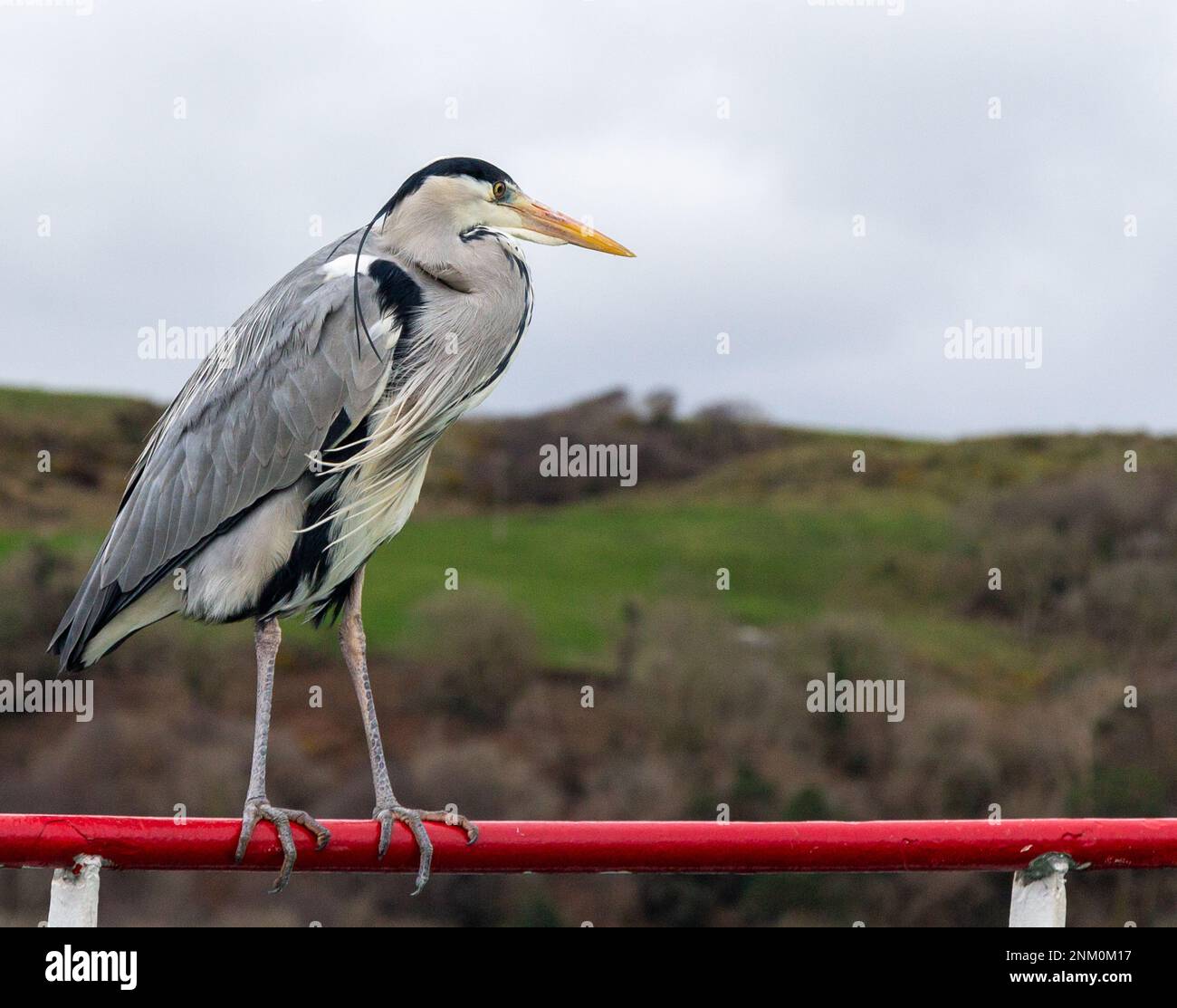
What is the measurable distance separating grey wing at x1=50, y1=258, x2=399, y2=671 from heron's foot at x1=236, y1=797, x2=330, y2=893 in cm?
110

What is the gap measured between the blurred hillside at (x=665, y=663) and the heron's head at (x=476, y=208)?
21978mm

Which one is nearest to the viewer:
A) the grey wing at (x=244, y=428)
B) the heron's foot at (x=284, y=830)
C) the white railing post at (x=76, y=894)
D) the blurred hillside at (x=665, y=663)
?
the white railing post at (x=76, y=894)

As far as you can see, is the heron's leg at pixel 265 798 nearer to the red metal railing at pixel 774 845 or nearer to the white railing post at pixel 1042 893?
the red metal railing at pixel 774 845

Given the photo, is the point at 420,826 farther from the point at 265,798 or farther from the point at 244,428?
the point at 244,428

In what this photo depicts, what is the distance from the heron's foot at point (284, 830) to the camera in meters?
3.04

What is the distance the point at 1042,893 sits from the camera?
9.71 feet

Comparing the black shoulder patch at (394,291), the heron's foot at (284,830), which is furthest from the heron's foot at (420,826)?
the black shoulder patch at (394,291)

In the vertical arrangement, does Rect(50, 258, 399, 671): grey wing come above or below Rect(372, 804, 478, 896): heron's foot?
above

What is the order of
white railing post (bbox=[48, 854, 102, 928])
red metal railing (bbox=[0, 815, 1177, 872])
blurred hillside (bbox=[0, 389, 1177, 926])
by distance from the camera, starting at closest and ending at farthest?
white railing post (bbox=[48, 854, 102, 928])
red metal railing (bbox=[0, 815, 1177, 872])
blurred hillside (bbox=[0, 389, 1177, 926])

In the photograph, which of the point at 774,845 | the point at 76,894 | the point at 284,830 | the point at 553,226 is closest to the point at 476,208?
the point at 553,226

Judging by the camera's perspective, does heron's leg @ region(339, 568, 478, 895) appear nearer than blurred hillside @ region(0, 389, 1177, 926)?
Yes

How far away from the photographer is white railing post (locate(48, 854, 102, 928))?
Answer: 8.98ft

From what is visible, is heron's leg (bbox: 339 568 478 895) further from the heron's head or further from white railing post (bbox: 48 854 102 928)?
the heron's head

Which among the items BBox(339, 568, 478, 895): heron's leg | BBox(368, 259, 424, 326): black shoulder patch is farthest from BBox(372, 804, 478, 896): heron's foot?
BBox(368, 259, 424, 326): black shoulder patch
